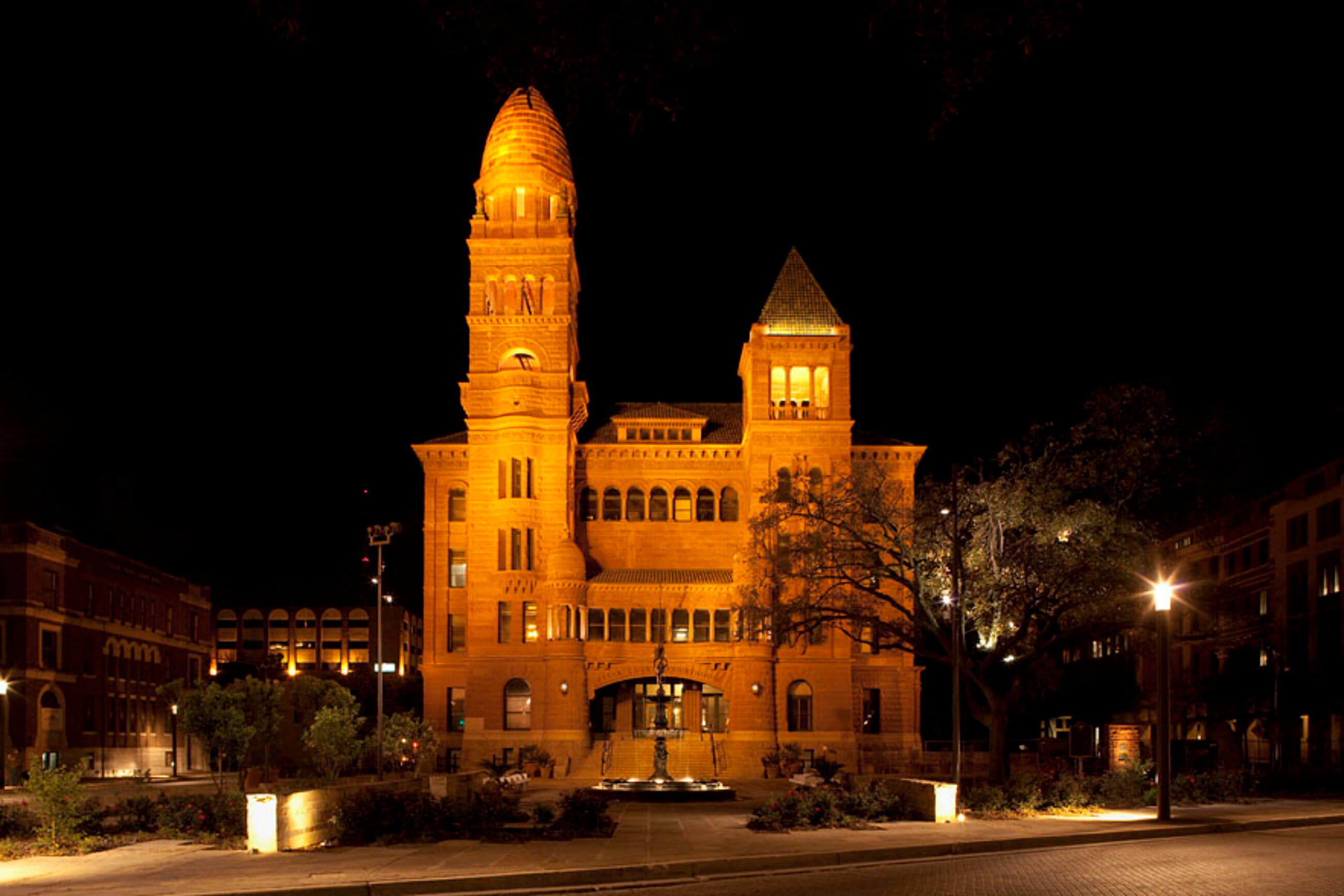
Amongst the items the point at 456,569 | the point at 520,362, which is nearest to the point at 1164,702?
the point at 520,362

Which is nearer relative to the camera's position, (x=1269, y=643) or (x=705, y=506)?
(x=1269, y=643)

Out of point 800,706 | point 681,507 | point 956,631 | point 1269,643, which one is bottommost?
point 800,706

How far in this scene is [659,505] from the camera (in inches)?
2707

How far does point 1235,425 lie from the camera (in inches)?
1441

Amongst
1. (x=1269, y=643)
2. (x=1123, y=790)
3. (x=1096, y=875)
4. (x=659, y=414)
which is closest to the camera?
(x=1096, y=875)

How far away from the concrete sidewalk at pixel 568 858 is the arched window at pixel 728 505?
135 feet

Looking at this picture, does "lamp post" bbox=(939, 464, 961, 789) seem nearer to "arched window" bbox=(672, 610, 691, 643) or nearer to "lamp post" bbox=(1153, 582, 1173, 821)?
"lamp post" bbox=(1153, 582, 1173, 821)

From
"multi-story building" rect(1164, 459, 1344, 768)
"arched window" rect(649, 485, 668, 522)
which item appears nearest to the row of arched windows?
"arched window" rect(649, 485, 668, 522)

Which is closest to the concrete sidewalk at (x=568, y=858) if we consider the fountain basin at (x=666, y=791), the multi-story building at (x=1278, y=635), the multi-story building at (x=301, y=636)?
the fountain basin at (x=666, y=791)

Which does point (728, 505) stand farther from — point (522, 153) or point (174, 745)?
point (174, 745)

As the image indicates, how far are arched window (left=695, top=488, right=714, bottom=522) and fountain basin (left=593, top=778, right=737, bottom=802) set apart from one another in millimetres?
28421

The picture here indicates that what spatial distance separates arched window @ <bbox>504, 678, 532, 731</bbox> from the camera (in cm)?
6353

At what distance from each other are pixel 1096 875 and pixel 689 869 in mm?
5381

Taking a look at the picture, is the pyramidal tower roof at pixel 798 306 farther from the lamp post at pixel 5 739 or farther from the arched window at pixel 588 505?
the lamp post at pixel 5 739
